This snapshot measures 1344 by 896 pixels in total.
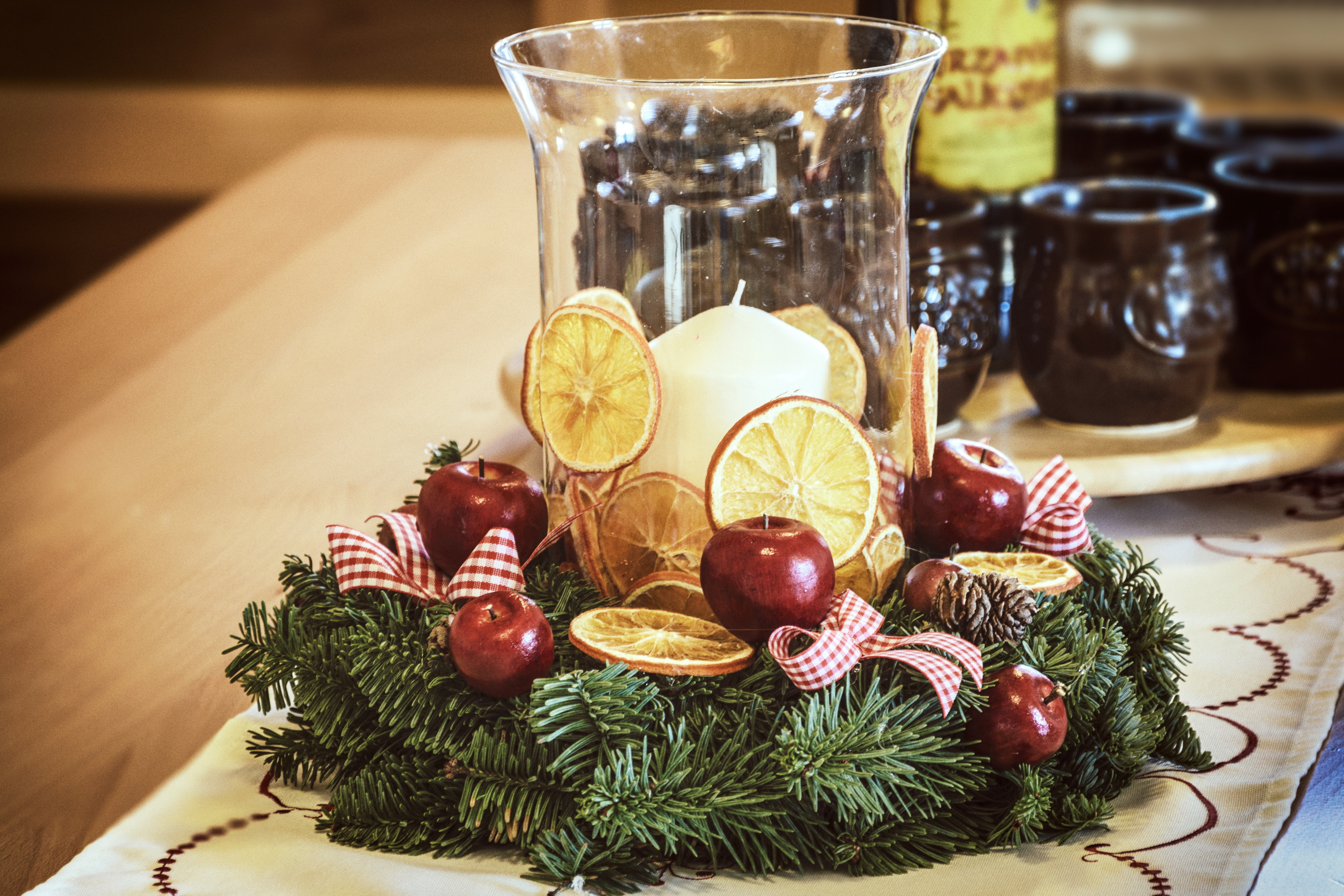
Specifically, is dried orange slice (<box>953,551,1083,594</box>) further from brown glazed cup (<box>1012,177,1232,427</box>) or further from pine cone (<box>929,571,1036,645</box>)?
brown glazed cup (<box>1012,177,1232,427</box>)

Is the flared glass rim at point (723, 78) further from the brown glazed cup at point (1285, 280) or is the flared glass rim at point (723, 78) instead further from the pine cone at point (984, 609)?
the brown glazed cup at point (1285, 280)

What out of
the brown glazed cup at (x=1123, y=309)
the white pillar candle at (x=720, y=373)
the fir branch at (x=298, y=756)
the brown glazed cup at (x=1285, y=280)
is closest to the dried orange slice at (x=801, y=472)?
the white pillar candle at (x=720, y=373)

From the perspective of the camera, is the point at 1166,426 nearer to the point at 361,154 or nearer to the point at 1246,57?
the point at 361,154

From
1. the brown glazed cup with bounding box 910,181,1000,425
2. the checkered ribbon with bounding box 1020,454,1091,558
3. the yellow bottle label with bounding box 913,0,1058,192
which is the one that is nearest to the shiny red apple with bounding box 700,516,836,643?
the checkered ribbon with bounding box 1020,454,1091,558

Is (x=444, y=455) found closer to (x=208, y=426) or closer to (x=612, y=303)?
(x=612, y=303)

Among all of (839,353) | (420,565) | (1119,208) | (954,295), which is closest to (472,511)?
(420,565)
